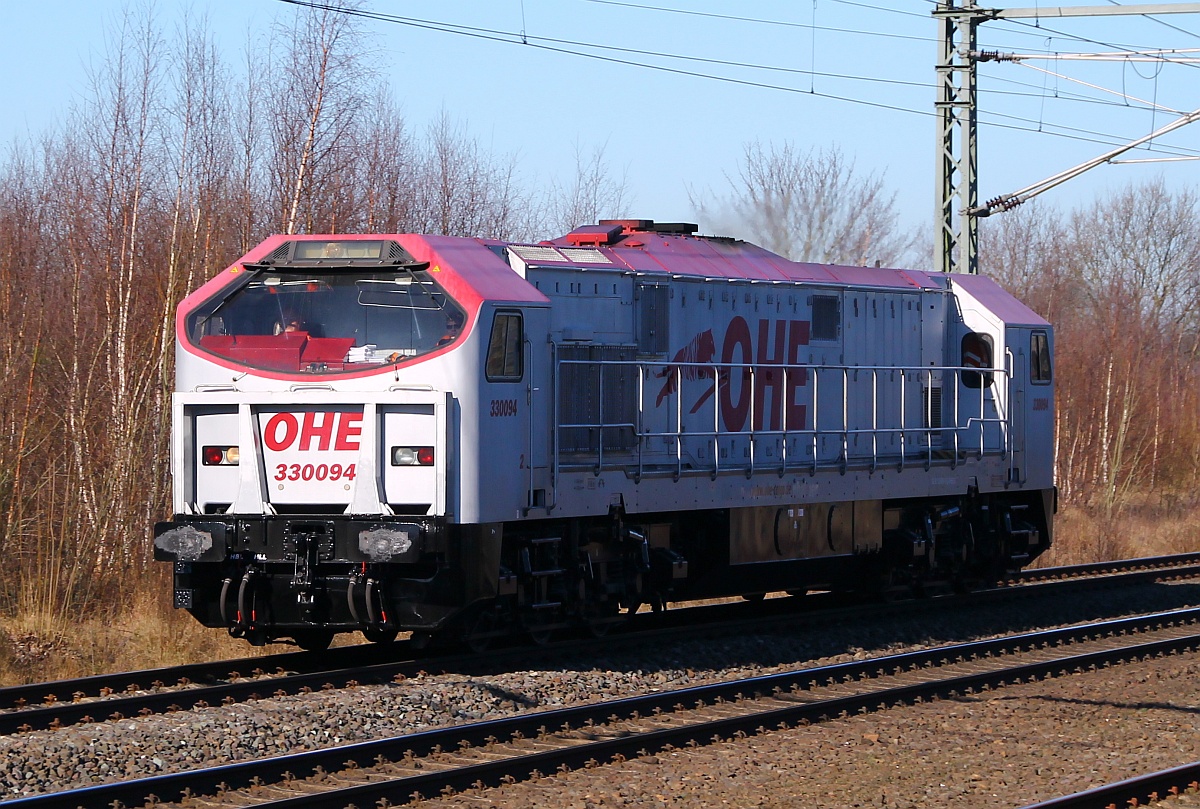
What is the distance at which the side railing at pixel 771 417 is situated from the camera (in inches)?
500

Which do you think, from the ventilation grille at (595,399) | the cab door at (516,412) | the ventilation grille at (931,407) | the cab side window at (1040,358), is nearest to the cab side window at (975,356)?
the ventilation grille at (931,407)

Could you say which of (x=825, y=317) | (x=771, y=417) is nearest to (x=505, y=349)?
(x=771, y=417)

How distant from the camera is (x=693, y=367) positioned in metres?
13.8

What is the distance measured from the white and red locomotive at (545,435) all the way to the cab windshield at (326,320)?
0.02 m

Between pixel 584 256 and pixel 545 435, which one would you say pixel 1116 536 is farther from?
pixel 545 435

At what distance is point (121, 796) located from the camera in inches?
296

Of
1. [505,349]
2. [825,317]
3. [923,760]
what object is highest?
[825,317]

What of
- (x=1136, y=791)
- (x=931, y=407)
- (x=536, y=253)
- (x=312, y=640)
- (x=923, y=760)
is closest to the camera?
(x=1136, y=791)

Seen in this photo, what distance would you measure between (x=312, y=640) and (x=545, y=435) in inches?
102

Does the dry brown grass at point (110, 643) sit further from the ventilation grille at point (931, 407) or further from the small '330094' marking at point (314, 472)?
the ventilation grille at point (931, 407)

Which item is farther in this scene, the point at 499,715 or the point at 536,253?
the point at 536,253

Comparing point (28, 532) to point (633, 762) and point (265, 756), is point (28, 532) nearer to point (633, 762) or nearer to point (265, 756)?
point (265, 756)

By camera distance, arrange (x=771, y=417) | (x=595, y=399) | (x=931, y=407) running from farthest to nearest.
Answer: (x=931, y=407) → (x=771, y=417) → (x=595, y=399)

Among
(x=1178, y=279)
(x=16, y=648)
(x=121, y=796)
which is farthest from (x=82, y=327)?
(x=1178, y=279)
